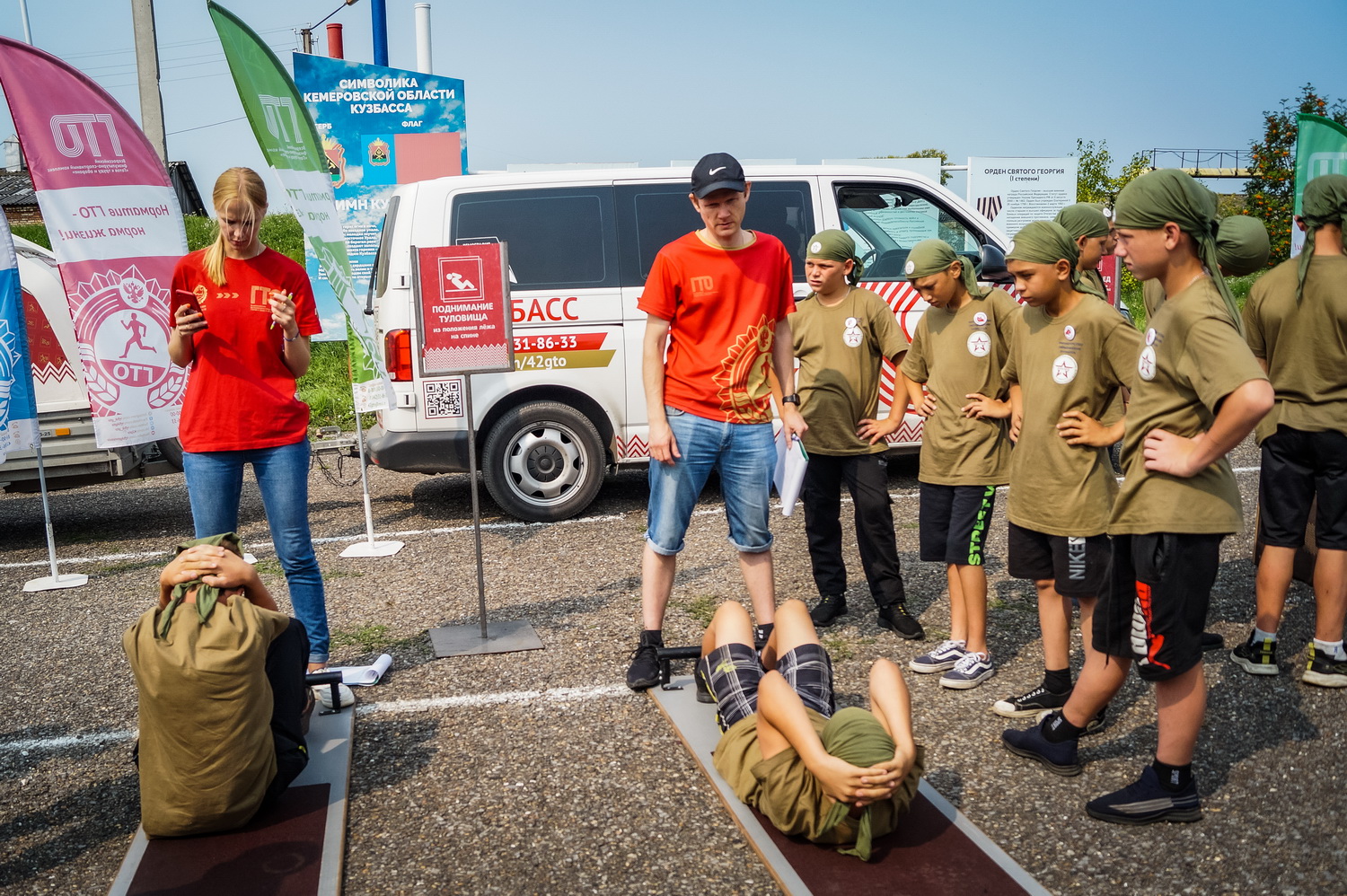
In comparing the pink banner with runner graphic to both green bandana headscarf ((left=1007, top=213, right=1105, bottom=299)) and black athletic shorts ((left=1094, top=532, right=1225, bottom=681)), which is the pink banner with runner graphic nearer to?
green bandana headscarf ((left=1007, top=213, right=1105, bottom=299))

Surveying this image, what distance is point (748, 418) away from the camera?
427 centimetres

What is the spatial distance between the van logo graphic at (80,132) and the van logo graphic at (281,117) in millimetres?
968

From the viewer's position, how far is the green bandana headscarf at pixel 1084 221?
4340 mm

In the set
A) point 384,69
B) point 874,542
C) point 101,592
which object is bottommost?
point 101,592

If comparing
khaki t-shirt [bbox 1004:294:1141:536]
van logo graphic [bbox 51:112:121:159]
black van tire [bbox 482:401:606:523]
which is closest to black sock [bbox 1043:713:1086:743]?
khaki t-shirt [bbox 1004:294:1141:536]

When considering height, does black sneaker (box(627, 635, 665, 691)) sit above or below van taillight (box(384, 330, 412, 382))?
below

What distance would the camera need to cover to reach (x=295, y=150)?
21.4ft

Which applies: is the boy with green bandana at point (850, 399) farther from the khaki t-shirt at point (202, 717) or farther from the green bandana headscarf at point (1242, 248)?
the khaki t-shirt at point (202, 717)

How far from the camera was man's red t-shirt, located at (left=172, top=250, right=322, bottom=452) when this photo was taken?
4113 mm

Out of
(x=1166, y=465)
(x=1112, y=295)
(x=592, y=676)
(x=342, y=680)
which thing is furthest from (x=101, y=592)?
(x=1112, y=295)

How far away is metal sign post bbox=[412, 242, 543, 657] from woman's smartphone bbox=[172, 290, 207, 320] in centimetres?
95

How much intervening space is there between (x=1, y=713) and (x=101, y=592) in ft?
6.58

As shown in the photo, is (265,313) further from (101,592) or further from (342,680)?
(101,592)

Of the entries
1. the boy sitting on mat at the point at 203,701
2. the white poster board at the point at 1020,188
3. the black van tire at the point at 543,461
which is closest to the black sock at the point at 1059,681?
the boy sitting on mat at the point at 203,701
